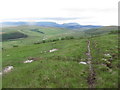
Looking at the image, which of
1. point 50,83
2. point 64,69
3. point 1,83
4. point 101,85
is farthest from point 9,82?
point 101,85

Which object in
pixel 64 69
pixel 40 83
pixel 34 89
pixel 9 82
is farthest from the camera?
pixel 64 69

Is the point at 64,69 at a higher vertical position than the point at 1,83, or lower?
higher

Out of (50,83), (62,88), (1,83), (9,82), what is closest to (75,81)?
(62,88)

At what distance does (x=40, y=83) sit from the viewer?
17.9 meters

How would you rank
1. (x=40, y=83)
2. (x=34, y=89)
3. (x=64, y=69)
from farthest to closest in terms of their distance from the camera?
(x=64, y=69) → (x=40, y=83) → (x=34, y=89)

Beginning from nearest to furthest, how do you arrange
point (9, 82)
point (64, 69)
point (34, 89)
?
point (34, 89) < point (9, 82) < point (64, 69)

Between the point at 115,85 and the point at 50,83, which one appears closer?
the point at 115,85

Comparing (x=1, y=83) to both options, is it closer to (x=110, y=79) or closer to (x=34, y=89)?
(x=34, y=89)

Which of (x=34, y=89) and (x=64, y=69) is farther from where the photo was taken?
(x=64, y=69)

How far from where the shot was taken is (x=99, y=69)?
21.0 metres

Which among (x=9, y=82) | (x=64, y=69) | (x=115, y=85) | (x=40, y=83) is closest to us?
(x=115, y=85)

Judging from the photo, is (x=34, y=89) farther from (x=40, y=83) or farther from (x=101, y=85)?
(x=101, y=85)

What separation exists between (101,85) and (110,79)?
6.99 feet

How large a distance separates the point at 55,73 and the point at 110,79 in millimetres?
8356
